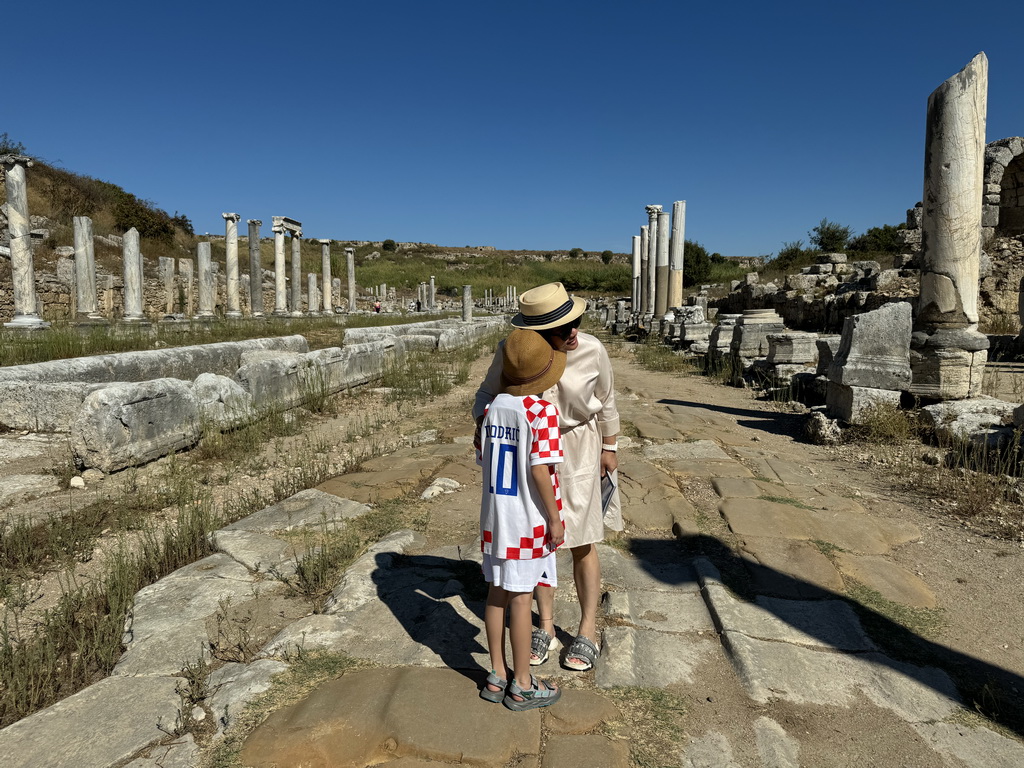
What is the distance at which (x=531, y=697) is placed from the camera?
2.05 metres

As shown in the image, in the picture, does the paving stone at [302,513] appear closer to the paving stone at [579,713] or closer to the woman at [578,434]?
the woman at [578,434]

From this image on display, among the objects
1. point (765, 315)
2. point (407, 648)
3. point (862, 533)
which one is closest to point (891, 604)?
point (862, 533)

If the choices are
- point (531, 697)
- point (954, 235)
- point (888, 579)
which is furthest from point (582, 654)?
point (954, 235)

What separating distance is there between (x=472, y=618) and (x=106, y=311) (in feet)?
77.2

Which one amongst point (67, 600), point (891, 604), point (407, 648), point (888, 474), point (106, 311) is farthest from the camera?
point (106, 311)

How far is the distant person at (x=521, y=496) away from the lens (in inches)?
79.4

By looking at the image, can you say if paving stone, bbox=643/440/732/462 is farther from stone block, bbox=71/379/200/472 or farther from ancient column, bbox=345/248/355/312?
ancient column, bbox=345/248/355/312

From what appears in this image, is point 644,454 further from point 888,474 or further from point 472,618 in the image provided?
point 472,618

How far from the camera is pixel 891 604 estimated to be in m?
2.86

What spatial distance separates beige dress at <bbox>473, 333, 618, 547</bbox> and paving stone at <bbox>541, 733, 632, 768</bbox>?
2.08 ft

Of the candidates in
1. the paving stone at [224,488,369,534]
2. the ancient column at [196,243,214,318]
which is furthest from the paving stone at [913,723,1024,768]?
the ancient column at [196,243,214,318]

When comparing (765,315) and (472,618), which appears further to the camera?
(765,315)

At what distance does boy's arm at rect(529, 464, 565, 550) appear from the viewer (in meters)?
2.00

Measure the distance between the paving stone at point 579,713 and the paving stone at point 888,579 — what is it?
168 cm
